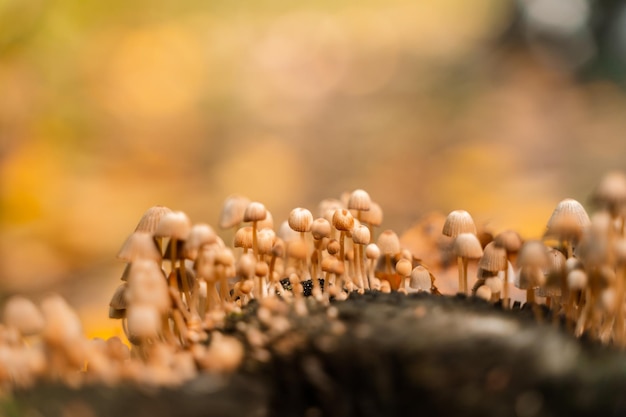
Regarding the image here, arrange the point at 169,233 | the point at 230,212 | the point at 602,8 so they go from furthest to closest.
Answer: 1. the point at 602,8
2. the point at 230,212
3. the point at 169,233

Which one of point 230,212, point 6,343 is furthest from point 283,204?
point 6,343

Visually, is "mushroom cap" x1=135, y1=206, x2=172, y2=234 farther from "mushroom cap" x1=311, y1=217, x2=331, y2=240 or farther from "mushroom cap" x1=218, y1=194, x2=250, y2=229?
"mushroom cap" x1=311, y1=217, x2=331, y2=240

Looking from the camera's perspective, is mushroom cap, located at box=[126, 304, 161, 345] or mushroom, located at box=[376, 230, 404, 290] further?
mushroom, located at box=[376, 230, 404, 290]

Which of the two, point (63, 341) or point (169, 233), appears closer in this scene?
point (63, 341)

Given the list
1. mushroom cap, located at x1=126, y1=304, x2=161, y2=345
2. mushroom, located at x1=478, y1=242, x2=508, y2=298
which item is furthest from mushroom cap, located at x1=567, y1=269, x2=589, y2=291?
mushroom cap, located at x1=126, y1=304, x2=161, y2=345

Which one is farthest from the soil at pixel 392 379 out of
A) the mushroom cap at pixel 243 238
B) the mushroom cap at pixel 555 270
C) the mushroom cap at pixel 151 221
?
the mushroom cap at pixel 243 238

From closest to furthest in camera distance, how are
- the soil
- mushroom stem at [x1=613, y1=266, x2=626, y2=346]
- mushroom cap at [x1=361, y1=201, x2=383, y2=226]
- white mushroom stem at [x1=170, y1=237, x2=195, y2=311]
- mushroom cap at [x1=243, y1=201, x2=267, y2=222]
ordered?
the soil, mushroom stem at [x1=613, y1=266, x2=626, y2=346], white mushroom stem at [x1=170, y1=237, x2=195, y2=311], mushroom cap at [x1=243, y1=201, x2=267, y2=222], mushroom cap at [x1=361, y1=201, x2=383, y2=226]

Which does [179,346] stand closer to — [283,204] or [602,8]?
[283,204]

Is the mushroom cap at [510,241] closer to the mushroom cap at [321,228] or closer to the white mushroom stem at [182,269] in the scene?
the mushroom cap at [321,228]
